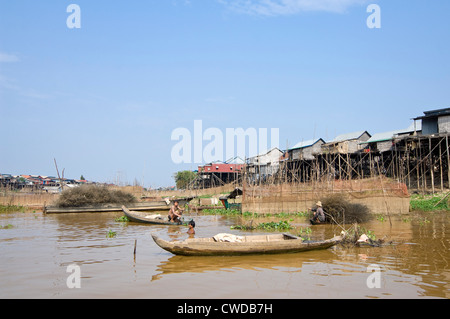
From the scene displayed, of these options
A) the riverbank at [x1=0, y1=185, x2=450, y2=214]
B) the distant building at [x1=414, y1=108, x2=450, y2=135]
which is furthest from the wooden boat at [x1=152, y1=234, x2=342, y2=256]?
the distant building at [x1=414, y1=108, x2=450, y2=135]

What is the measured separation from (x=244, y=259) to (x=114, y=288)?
108 inches

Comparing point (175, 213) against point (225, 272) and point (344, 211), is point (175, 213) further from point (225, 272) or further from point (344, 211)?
point (225, 272)

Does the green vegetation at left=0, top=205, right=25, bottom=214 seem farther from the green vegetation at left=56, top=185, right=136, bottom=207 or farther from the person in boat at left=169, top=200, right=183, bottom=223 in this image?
the person in boat at left=169, top=200, right=183, bottom=223

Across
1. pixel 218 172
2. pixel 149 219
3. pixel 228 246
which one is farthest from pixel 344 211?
pixel 218 172

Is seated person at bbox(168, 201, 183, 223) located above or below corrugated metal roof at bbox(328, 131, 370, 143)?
below

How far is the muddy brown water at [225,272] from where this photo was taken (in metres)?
5.40

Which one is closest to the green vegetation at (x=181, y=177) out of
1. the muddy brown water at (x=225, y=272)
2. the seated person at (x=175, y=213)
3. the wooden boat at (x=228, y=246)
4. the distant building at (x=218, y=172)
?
the distant building at (x=218, y=172)

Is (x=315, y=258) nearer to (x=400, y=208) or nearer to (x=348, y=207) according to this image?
(x=348, y=207)

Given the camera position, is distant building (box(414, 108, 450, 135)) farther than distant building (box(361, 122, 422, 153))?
No

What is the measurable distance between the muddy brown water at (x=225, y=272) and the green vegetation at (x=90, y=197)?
12058 mm

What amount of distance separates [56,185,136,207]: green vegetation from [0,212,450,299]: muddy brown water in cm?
1206

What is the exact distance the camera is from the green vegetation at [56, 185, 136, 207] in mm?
21562

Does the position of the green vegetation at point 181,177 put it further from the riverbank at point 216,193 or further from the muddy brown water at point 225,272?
the muddy brown water at point 225,272

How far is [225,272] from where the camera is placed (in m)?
6.50
